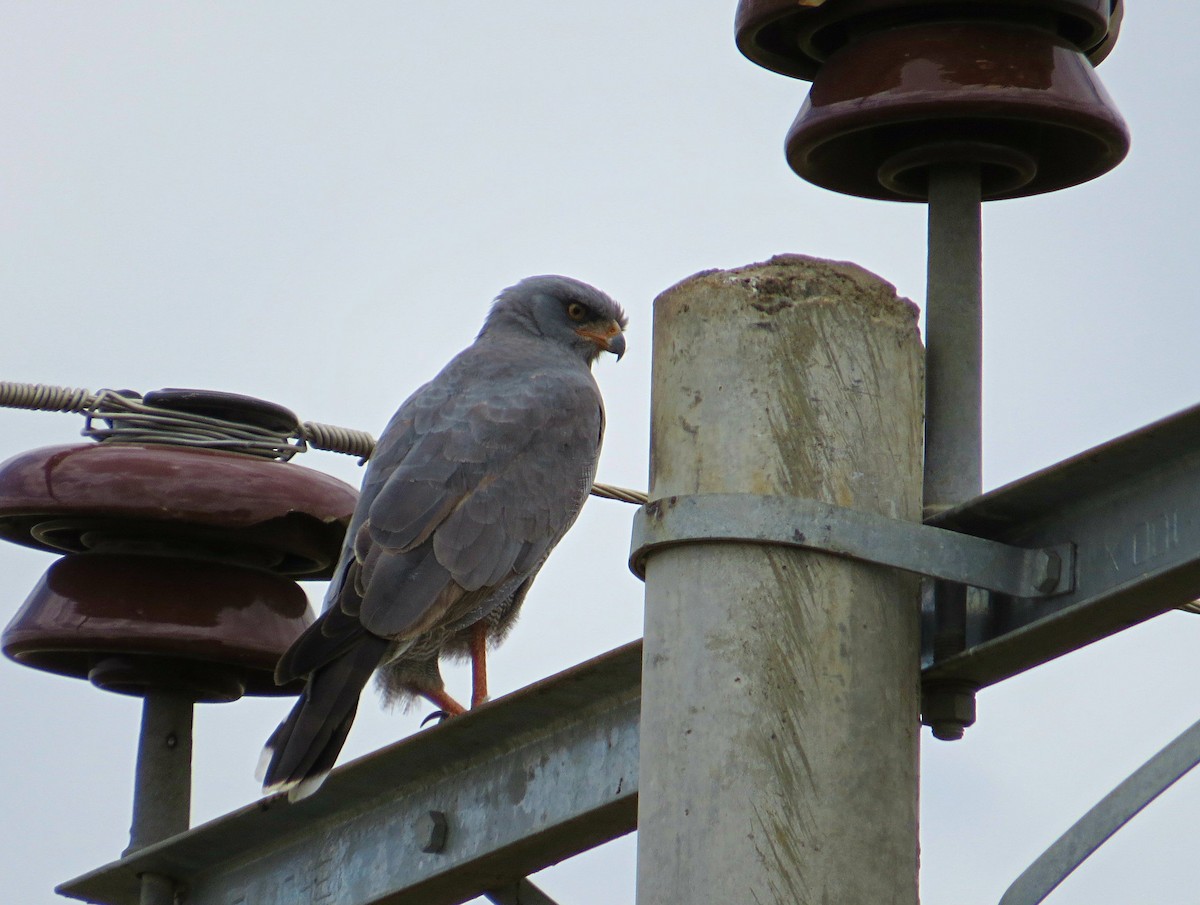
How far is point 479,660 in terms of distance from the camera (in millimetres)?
6188

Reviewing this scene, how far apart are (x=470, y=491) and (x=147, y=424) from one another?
1071mm

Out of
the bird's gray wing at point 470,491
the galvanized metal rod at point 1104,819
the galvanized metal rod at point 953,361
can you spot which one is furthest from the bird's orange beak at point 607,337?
the galvanized metal rod at point 1104,819

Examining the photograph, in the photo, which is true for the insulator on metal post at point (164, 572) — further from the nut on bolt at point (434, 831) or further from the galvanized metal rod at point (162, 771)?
the nut on bolt at point (434, 831)

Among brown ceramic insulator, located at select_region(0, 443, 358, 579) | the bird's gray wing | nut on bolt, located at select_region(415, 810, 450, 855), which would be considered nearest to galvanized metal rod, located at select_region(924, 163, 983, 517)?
nut on bolt, located at select_region(415, 810, 450, 855)

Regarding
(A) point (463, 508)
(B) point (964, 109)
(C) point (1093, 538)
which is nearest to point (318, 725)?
(A) point (463, 508)

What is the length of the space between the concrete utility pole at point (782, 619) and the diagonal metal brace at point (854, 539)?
0.02 metres

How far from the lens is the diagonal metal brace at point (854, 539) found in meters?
2.31

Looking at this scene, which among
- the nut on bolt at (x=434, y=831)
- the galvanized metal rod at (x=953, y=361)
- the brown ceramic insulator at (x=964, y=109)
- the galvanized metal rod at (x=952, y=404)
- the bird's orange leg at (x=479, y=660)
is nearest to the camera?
the galvanized metal rod at (x=952, y=404)

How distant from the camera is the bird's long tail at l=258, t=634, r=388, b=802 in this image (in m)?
3.75

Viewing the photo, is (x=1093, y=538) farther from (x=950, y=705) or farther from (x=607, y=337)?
(x=607, y=337)

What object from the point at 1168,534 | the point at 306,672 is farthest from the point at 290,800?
the point at 1168,534

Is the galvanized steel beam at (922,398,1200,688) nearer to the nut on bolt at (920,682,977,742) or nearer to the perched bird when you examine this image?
the nut on bolt at (920,682,977,742)

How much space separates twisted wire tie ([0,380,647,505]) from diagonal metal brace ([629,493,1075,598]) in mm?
2360

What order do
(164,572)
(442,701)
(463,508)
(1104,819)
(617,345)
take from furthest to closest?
(617,345) < (442,701) < (463,508) < (164,572) < (1104,819)
